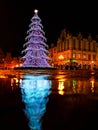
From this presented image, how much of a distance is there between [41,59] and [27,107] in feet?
137

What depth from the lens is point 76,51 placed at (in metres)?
71.6

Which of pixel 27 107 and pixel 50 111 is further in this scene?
pixel 27 107

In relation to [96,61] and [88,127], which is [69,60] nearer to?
[96,61]

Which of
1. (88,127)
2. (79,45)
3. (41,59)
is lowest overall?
(88,127)

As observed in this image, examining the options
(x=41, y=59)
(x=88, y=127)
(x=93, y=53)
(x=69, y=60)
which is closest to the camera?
(x=88, y=127)

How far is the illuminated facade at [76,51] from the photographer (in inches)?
2795

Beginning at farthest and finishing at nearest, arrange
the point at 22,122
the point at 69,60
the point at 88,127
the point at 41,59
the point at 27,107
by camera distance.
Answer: the point at 69,60, the point at 41,59, the point at 27,107, the point at 22,122, the point at 88,127

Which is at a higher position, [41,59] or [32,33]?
[32,33]

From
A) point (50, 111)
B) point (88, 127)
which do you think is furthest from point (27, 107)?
point (88, 127)

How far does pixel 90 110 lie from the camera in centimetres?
655

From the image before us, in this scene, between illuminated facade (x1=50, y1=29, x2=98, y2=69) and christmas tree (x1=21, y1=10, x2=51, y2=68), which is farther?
illuminated facade (x1=50, y1=29, x2=98, y2=69)

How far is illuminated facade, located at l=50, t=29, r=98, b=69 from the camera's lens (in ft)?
233

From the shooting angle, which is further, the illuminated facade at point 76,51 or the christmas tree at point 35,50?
the illuminated facade at point 76,51

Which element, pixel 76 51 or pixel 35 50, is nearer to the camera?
pixel 35 50
